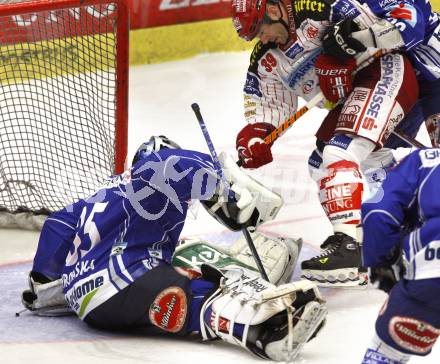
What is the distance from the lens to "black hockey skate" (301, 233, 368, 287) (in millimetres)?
3816

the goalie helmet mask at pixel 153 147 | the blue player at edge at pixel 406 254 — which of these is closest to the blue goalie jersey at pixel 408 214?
the blue player at edge at pixel 406 254

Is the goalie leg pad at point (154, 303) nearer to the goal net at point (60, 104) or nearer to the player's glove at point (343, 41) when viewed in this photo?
the player's glove at point (343, 41)

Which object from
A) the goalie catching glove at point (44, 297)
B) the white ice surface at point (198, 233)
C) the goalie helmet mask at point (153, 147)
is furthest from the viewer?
the goalie catching glove at point (44, 297)

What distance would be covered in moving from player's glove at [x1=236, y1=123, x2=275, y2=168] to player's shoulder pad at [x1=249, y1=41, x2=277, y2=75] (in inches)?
8.0

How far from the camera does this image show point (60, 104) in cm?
489

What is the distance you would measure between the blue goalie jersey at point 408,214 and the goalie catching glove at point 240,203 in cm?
73

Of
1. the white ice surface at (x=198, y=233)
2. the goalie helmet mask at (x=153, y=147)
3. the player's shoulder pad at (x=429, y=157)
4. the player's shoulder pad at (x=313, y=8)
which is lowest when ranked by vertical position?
the white ice surface at (x=198, y=233)

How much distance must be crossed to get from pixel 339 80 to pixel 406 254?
1.61 m

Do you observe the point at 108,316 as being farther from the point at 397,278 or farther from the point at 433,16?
the point at 433,16

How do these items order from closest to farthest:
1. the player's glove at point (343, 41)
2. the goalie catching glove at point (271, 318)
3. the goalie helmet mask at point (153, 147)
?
the goalie catching glove at point (271, 318) → the goalie helmet mask at point (153, 147) → the player's glove at point (343, 41)

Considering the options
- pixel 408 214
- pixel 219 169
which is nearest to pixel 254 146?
pixel 219 169

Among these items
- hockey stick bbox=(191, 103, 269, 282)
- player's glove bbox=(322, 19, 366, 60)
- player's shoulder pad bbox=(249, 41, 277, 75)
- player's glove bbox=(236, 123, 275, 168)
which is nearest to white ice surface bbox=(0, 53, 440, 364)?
hockey stick bbox=(191, 103, 269, 282)

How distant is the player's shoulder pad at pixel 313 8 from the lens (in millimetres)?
4031

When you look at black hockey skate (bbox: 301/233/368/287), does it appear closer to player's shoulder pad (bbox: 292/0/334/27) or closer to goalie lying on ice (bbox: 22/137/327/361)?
goalie lying on ice (bbox: 22/137/327/361)
